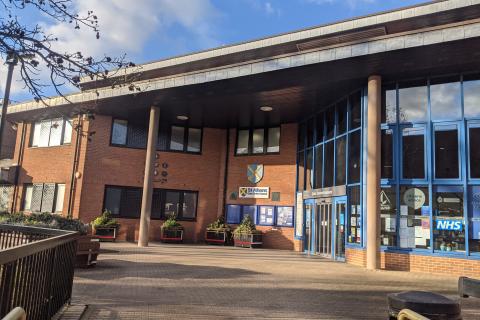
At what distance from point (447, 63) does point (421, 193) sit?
391 cm

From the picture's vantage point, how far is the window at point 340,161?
16.2m

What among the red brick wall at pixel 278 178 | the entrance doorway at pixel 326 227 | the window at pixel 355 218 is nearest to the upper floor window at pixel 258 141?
the red brick wall at pixel 278 178

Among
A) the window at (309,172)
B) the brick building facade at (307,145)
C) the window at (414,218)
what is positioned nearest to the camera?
the brick building facade at (307,145)

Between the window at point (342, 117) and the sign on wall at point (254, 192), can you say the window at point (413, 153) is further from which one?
the sign on wall at point (254, 192)

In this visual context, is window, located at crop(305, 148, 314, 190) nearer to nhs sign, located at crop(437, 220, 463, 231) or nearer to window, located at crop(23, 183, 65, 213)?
nhs sign, located at crop(437, 220, 463, 231)

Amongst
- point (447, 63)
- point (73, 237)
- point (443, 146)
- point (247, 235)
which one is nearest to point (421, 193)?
point (443, 146)

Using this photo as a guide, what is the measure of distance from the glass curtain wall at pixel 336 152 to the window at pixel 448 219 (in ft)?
7.63

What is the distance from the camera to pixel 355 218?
1502 centimetres

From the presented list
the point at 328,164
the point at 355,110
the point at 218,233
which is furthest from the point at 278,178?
the point at 355,110

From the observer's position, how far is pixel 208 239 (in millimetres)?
21500

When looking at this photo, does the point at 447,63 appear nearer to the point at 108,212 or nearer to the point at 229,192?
the point at 229,192

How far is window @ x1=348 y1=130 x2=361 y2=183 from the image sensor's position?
49.9 feet

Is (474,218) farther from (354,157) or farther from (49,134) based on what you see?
(49,134)

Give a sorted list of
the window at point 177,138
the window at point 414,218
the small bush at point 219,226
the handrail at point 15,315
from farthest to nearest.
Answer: the window at point 177,138
the small bush at point 219,226
the window at point 414,218
the handrail at point 15,315
